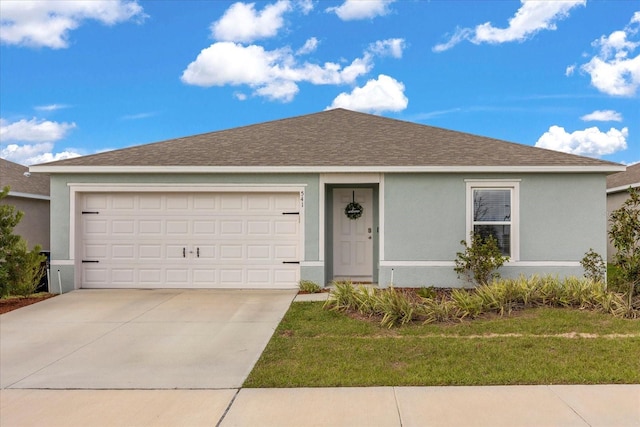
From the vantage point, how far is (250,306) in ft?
27.6

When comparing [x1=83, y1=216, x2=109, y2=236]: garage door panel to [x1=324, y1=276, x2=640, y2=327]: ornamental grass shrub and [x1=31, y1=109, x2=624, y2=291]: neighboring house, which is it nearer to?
[x1=31, y1=109, x2=624, y2=291]: neighboring house

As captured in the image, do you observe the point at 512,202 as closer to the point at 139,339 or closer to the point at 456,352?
the point at 456,352

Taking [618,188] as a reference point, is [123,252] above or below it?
below

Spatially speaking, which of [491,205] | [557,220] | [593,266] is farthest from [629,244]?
[491,205]

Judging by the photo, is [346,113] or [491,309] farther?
[346,113]

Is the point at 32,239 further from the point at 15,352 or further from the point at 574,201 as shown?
the point at 574,201

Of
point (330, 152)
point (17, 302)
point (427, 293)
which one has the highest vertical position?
point (330, 152)

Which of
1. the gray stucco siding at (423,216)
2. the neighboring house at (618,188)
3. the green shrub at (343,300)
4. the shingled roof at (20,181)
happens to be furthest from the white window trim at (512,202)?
the shingled roof at (20,181)

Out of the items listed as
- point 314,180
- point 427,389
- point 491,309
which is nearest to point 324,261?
point 314,180

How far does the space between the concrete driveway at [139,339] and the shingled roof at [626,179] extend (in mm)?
13902

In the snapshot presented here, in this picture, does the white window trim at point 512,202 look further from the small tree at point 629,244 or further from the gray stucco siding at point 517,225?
the small tree at point 629,244

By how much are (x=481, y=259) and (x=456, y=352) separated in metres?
4.44

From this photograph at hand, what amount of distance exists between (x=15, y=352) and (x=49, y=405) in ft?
7.73

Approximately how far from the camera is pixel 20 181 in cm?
1407
